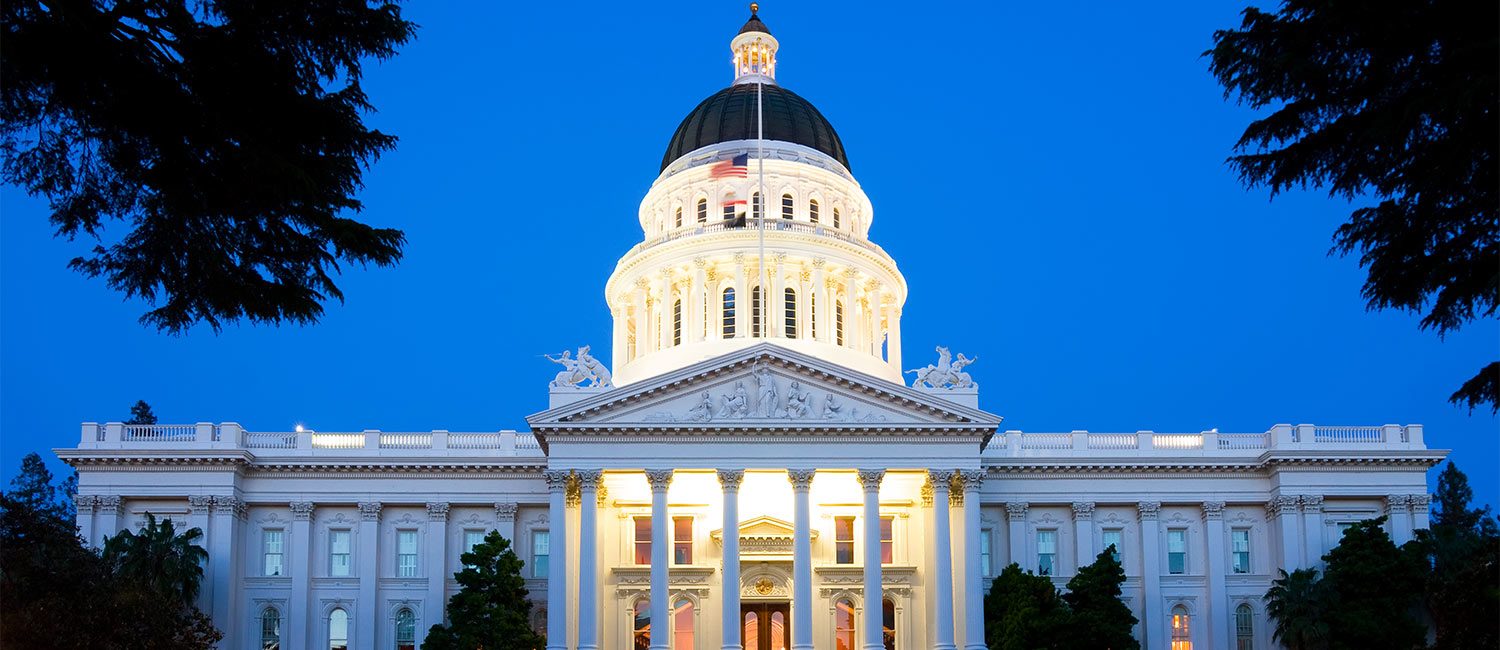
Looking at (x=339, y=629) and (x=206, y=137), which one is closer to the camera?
(x=206, y=137)

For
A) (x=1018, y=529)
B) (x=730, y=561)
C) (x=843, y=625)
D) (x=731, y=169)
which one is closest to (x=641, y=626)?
(x=730, y=561)

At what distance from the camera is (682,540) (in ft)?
199

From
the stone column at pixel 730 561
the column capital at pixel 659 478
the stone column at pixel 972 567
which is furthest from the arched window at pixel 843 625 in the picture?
the column capital at pixel 659 478

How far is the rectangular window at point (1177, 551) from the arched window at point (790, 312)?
58.8ft

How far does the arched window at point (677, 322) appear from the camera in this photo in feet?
239

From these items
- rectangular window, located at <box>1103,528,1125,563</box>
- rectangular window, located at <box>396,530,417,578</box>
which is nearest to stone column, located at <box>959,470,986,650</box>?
rectangular window, located at <box>1103,528,1125,563</box>

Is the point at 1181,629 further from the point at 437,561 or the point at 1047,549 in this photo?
the point at 437,561

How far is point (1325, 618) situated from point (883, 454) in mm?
16456

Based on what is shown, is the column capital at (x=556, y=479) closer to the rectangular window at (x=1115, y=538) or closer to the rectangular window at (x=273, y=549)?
the rectangular window at (x=273, y=549)

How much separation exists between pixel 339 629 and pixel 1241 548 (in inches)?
1352

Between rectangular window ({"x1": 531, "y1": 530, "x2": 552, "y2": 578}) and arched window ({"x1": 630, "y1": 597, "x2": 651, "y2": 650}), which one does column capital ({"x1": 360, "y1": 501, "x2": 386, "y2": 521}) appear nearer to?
rectangular window ({"x1": 531, "y1": 530, "x2": 552, "y2": 578})

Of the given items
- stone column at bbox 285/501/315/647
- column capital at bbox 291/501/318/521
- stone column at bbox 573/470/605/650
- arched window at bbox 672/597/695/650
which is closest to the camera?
stone column at bbox 573/470/605/650

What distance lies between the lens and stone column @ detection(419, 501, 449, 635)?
62875mm

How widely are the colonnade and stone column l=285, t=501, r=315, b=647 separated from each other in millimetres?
12016
